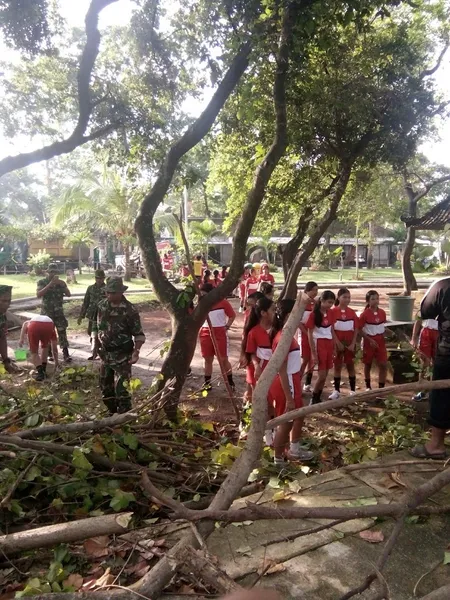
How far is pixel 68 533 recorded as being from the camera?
2.04 metres

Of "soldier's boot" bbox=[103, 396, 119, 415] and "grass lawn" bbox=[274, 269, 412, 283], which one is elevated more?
"grass lawn" bbox=[274, 269, 412, 283]

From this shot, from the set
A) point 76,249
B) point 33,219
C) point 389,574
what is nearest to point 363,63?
point 389,574

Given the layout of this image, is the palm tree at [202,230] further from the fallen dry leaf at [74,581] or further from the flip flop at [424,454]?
the fallen dry leaf at [74,581]

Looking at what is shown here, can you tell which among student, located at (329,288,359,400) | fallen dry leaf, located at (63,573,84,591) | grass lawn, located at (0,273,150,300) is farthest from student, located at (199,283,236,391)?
grass lawn, located at (0,273,150,300)

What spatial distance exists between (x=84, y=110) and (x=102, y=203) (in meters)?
12.7

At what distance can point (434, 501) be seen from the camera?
302 cm

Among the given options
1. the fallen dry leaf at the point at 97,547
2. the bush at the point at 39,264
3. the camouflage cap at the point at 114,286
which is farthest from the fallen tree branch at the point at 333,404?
the bush at the point at 39,264

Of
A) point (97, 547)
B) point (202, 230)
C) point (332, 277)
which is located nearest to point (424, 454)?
point (97, 547)

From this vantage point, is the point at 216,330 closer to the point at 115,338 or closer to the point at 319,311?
the point at 319,311

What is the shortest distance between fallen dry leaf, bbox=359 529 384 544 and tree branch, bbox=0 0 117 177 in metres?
7.04

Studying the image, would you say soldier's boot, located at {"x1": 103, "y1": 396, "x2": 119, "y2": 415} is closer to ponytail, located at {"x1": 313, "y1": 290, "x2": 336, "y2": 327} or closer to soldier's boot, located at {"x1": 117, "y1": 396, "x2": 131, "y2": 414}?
soldier's boot, located at {"x1": 117, "y1": 396, "x2": 131, "y2": 414}

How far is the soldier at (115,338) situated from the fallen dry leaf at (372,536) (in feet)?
9.93

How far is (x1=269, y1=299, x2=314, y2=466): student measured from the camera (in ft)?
13.1

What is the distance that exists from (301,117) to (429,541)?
7.81m
